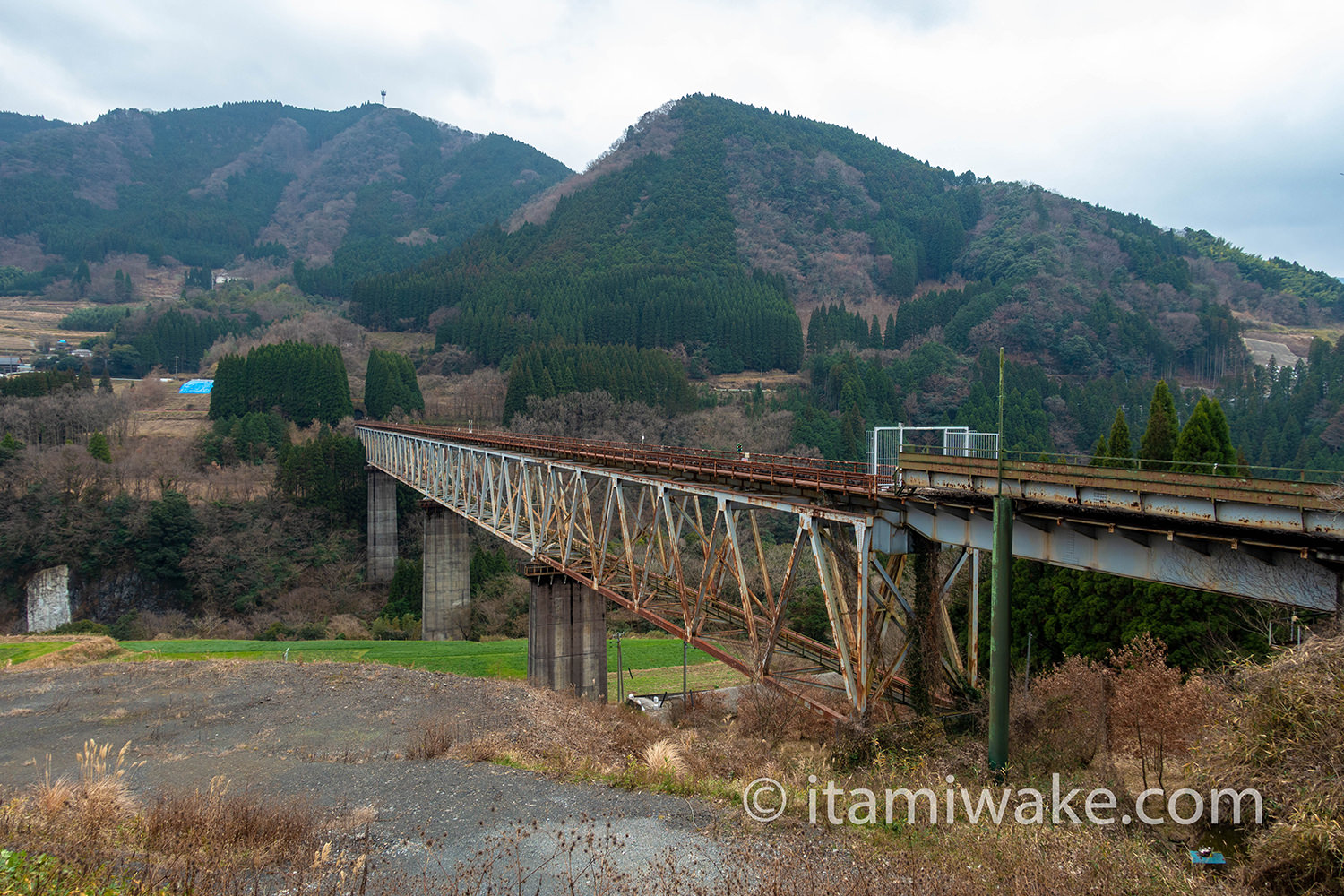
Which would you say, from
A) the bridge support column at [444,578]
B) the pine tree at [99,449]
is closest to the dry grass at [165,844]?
the bridge support column at [444,578]

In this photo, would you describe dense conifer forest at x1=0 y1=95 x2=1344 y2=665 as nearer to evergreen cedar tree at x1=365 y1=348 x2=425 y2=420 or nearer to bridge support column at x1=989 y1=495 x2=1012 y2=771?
evergreen cedar tree at x1=365 y1=348 x2=425 y2=420

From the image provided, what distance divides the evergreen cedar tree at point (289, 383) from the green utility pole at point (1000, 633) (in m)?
88.0

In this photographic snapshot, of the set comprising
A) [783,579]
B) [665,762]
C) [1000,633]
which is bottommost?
[665,762]

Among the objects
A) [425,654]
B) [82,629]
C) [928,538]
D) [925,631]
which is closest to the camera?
[928,538]

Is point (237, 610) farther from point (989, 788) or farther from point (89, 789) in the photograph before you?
point (989, 788)

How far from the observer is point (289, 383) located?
8944cm

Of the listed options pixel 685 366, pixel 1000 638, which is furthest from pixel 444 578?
pixel 685 366

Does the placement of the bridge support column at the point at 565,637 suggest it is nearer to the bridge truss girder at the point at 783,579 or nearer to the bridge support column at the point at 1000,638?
the bridge truss girder at the point at 783,579

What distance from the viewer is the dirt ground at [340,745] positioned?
11227mm

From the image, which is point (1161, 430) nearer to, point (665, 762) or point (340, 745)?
point (665, 762)

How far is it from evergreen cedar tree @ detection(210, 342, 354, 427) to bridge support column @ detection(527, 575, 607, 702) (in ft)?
219

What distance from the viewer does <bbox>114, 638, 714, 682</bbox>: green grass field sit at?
3631cm

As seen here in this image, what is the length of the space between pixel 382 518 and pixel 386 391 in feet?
92.6

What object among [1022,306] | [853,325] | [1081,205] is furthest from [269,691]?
[1081,205]
